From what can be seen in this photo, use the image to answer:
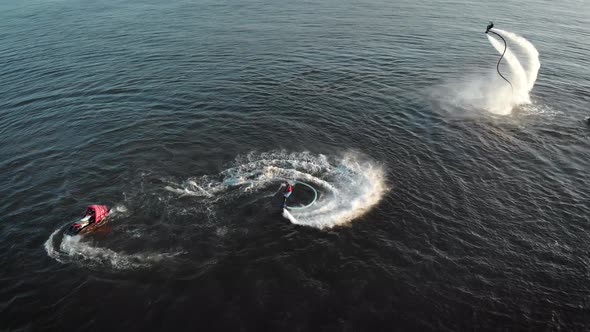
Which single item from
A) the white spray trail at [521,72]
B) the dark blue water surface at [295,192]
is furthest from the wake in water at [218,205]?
the white spray trail at [521,72]

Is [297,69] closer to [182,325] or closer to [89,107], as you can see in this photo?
[89,107]

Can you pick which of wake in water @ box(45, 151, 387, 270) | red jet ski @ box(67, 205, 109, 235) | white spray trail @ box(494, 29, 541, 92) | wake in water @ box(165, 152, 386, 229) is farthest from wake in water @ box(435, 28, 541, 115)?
red jet ski @ box(67, 205, 109, 235)

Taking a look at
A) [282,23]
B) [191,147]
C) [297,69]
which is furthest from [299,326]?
[282,23]

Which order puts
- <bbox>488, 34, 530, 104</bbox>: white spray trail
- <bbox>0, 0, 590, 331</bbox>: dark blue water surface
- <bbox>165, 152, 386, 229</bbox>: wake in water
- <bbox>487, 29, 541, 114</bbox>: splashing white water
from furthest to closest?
1. <bbox>488, 34, 530, 104</bbox>: white spray trail
2. <bbox>487, 29, 541, 114</bbox>: splashing white water
3. <bbox>165, 152, 386, 229</bbox>: wake in water
4. <bbox>0, 0, 590, 331</bbox>: dark blue water surface

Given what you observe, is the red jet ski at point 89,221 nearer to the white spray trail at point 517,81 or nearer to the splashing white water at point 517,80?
the splashing white water at point 517,80

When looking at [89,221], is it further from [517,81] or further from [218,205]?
[517,81]

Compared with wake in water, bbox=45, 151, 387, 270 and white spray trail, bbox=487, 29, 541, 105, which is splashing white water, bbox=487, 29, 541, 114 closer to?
white spray trail, bbox=487, 29, 541, 105

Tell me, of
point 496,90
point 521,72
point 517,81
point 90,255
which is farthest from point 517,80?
point 90,255

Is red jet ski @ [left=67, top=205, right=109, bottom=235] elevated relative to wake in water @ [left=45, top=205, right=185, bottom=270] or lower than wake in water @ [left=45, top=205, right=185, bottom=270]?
elevated
